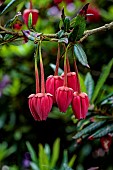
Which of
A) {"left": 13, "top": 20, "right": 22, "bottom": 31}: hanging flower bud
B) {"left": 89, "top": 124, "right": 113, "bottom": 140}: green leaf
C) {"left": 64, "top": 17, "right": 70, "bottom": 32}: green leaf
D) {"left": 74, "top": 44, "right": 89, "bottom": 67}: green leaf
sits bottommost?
{"left": 89, "top": 124, "right": 113, "bottom": 140}: green leaf

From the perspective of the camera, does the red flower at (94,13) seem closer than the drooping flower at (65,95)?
No

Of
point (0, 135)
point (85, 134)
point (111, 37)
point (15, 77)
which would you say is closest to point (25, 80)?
point (15, 77)

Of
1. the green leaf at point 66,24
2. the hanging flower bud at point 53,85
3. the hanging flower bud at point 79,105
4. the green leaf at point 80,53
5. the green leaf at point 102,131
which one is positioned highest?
the green leaf at point 66,24

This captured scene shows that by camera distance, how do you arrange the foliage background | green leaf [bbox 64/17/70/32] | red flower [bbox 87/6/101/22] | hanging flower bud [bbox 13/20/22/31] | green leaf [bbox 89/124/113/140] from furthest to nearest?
the foliage background
red flower [bbox 87/6/101/22]
green leaf [bbox 89/124/113/140]
hanging flower bud [bbox 13/20/22/31]
green leaf [bbox 64/17/70/32]

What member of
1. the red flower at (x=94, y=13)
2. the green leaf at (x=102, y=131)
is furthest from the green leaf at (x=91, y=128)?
the red flower at (x=94, y=13)

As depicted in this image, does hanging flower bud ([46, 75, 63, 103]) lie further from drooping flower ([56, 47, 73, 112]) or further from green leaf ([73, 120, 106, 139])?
green leaf ([73, 120, 106, 139])

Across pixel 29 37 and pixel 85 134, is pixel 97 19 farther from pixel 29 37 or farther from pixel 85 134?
pixel 29 37

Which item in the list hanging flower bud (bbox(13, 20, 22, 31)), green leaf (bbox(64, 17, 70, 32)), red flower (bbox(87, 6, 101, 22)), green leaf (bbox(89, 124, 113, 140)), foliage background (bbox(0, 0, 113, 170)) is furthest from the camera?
foliage background (bbox(0, 0, 113, 170))

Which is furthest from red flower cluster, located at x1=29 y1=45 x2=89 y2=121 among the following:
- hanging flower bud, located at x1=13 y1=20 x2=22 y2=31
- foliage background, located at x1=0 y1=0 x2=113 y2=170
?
foliage background, located at x1=0 y1=0 x2=113 y2=170

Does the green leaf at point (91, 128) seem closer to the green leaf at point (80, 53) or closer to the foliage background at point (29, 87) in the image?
the green leaf at point (80, 53)
